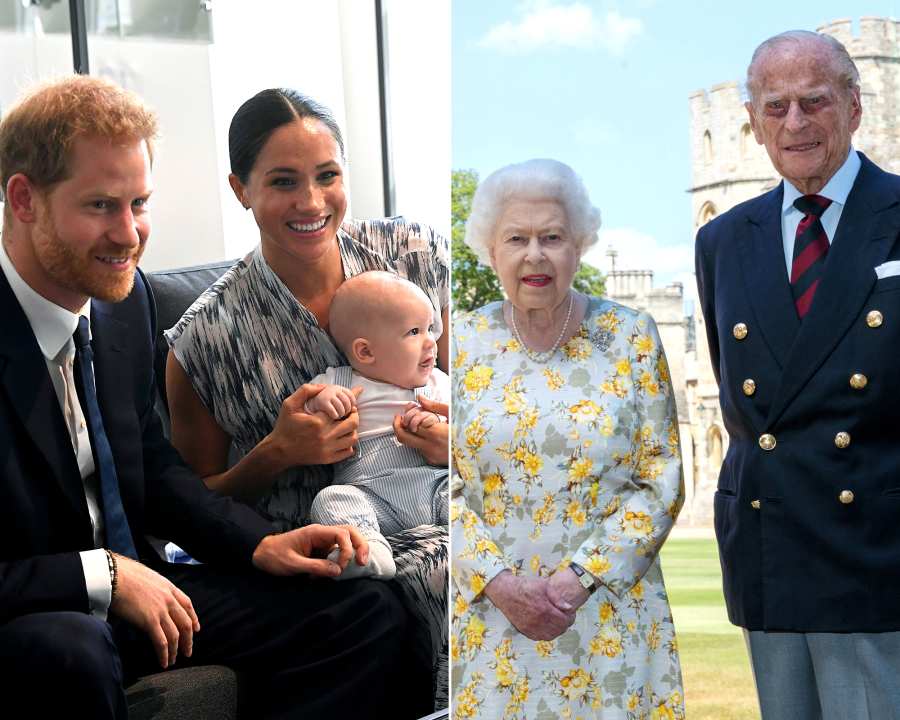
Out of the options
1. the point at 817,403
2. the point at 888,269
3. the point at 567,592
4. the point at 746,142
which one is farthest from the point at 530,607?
the point at 746,142

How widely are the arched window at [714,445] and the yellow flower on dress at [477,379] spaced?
1083 mm

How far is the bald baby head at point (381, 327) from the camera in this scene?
7.93ft

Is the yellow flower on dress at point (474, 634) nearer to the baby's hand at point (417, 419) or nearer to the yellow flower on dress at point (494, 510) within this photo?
the yellow flower on dress at point (494, 510)

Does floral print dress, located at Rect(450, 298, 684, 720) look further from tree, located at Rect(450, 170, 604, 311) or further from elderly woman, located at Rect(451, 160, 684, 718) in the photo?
tree, located at Rect(450, 170, 604, 311)

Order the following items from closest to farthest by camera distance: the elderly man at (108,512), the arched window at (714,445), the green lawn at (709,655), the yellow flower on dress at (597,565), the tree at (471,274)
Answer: the elderly man at (108,512) < the yellow flower on dress at (597,565) < the arched window at (714,445) < the tree at (471,274) < the green lawn at (709,655)

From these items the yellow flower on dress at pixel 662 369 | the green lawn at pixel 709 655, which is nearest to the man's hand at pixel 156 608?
the yellow flower on dress at pixel 662 369

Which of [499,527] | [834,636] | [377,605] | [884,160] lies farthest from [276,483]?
[884,160]

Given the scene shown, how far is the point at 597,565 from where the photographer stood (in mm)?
2100

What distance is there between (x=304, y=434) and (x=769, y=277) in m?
0.96

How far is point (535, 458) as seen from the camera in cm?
217

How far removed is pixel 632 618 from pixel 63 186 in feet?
4.13

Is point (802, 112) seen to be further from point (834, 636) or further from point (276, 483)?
point (276, 483)

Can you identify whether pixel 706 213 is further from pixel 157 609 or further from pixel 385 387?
pixel 157 609

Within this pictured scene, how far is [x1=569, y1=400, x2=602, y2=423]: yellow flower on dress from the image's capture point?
2146 mm
